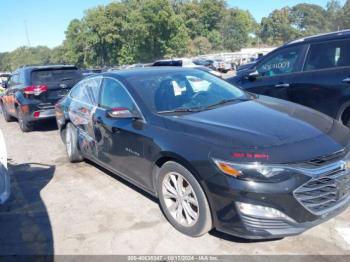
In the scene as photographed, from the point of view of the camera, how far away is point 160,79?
4.46 meters

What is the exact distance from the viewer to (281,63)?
614 centimetres

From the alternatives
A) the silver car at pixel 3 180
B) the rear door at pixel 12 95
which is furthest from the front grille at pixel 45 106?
the silver car at pixel 3 180

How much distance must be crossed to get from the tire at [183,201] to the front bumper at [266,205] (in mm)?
230

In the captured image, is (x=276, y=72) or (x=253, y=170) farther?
(x=276, y=72)

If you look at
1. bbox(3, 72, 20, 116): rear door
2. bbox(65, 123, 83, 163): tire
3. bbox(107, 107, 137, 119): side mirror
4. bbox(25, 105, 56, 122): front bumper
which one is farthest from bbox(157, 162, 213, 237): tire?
bbox(3, 72, 20, 116): rear door

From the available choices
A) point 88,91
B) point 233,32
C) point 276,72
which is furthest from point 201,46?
point 88,91

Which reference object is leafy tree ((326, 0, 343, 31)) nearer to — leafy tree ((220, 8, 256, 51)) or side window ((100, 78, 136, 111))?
leafy tree ((220, 8, 256, 51))

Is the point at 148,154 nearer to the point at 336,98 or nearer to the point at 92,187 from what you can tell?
the point at 92,187

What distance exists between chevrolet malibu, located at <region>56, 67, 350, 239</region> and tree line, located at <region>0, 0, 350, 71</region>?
57351mm

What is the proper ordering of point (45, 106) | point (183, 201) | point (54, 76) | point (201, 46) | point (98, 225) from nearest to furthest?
1. point (183, 201)
2. point (98, 225)
3. point (45, 106)
4. point (54, 76)
5. point (201, 46)

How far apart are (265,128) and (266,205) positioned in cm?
77

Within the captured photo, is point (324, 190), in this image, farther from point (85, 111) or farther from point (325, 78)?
point (85, 111)

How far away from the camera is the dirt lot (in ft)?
10.9

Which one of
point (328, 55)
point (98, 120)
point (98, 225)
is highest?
point (328, 55)
